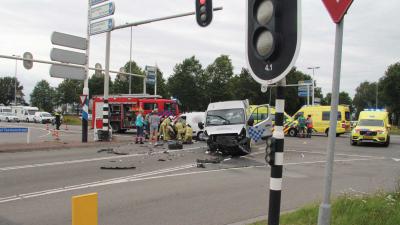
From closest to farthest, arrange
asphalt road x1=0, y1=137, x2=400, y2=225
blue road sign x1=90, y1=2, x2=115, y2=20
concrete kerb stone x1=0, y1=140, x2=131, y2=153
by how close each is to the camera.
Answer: asphalt road x1=0, y1=137, x2=400, y2=225
concrete kerb stone x1=0, y1=140, x2=131, y2=153
blue road sign x1=90, y1=2, x2=115, y2=20

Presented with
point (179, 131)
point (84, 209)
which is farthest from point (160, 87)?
point (84, 209)

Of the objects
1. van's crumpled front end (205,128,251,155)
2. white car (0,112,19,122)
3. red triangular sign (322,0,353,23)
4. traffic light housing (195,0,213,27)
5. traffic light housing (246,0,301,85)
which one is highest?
traffic light housing (195,0,213,27)

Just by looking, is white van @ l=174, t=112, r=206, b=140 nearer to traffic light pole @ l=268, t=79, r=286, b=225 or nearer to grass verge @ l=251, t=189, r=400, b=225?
grass verge @ l=251, t=189, r=400, b=225

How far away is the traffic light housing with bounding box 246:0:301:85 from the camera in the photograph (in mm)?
4059

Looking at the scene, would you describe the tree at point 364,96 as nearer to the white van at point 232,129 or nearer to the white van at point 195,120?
the white van at point 195,120

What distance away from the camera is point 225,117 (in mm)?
19188

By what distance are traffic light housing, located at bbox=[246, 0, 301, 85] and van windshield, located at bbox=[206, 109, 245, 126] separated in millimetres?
14438

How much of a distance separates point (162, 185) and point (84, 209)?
703 cm

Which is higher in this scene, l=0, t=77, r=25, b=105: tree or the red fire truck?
l=0, t=77, r=25, b=105: tree

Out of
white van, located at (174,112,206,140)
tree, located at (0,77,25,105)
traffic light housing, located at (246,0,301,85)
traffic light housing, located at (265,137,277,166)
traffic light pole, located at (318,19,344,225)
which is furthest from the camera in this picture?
tree, located at (0,77,25,105)

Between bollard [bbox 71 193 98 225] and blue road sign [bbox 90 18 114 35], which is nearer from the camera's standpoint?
bollard [bbox 71 193 98 225]

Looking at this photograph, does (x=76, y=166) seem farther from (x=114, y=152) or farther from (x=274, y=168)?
(x=274, y=168)

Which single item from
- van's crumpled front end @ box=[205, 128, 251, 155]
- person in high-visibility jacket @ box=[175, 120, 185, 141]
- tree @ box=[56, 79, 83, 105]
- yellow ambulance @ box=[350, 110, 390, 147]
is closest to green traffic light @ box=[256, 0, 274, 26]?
van's crumpled front end @ box=[205, 128, 251, 155]

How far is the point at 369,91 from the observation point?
5886 inches
